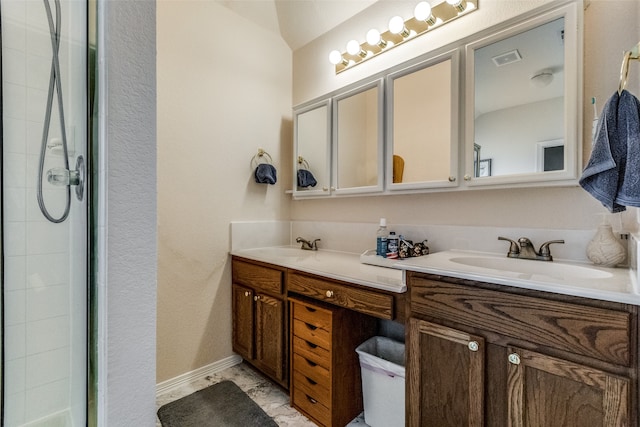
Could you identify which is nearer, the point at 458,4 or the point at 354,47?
the point at 458,4

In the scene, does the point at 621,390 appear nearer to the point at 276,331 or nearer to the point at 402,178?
the point at 402,178

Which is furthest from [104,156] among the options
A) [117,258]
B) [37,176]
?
[37,176]

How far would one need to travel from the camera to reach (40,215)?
973mm

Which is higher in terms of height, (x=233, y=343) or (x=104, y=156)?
(x=104, y=156)

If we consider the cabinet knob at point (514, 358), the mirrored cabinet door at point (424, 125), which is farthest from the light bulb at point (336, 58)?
the cabinet knob at point (514, 358)

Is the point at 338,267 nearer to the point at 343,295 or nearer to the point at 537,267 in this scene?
the point at 343,295

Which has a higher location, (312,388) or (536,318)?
(536,318)

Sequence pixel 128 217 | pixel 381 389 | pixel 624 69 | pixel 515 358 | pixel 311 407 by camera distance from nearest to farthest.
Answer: pixel 128 217 < pixel 624 69 < pixel 515 358 < pixel 381 389 < pixel 311 407

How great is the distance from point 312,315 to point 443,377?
0.65 meters

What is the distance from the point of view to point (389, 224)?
1.87 metres

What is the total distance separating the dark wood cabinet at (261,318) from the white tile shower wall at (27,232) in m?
1.02

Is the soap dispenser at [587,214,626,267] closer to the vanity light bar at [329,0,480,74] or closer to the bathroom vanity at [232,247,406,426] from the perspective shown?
the bathroom vanity at [232,247,406,426]

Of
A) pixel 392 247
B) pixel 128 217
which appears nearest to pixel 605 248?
pixel 392 247

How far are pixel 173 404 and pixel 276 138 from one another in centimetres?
189
